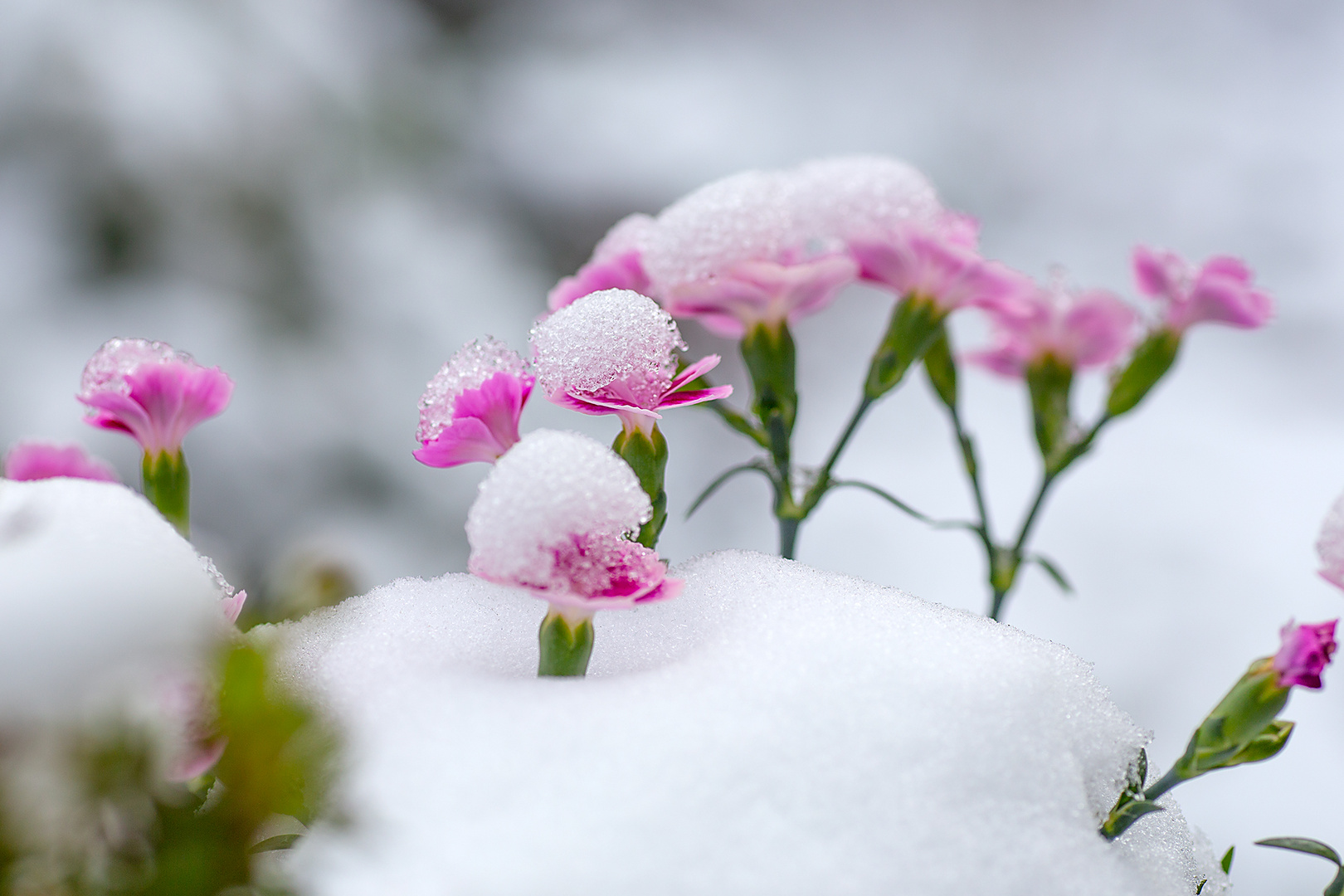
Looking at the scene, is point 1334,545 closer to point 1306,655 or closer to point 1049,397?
point 1306,655

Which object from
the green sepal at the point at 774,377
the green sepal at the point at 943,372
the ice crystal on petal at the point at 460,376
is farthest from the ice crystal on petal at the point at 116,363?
the green sepal at the point at 943,372

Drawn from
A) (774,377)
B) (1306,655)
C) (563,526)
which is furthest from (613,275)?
(1306,655)

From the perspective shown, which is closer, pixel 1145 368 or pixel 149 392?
pixel 149 392

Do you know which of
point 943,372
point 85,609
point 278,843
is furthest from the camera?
point 943,372

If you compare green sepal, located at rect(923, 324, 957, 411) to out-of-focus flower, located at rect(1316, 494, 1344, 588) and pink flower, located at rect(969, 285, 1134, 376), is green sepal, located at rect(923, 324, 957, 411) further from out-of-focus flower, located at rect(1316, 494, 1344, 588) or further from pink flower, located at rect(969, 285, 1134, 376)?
out-of-focus flower, located at rect(1316, 494, 1344, 588)

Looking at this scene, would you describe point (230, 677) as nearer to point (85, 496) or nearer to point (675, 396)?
point (85, 496)

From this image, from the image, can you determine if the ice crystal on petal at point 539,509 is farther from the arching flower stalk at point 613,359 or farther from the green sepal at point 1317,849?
the green sepal at point 1317,849
